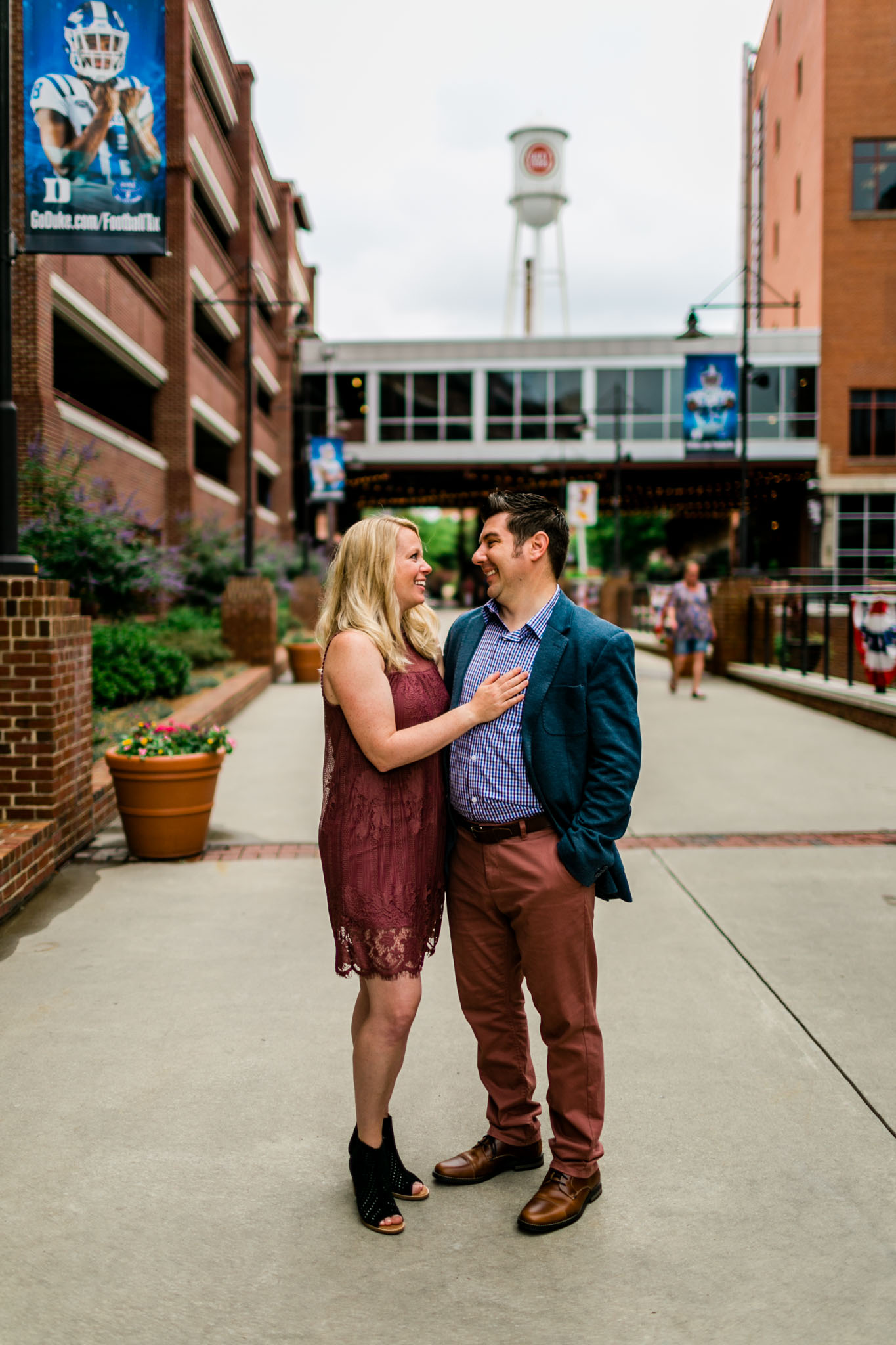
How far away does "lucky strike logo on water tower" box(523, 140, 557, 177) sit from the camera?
6153 centimetres

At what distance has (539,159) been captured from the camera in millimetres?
61656

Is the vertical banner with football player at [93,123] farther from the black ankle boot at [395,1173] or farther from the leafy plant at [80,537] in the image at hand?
the black ankle boot at [395,1173]

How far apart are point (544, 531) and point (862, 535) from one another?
136ft

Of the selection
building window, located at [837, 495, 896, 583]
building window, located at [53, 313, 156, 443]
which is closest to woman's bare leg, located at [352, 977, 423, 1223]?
building window, located at [53, 313, 156, 443]

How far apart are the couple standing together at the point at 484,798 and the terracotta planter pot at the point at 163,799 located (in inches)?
156

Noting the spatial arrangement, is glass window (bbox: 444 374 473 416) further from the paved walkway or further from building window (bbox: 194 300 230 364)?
the paved walkway

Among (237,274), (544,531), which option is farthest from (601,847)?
(237,274)

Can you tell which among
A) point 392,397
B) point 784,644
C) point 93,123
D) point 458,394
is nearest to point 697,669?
point 784,644

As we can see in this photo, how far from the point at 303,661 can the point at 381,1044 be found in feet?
50.9

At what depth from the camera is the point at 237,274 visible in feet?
115

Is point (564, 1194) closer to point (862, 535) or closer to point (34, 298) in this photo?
point (34, 298)

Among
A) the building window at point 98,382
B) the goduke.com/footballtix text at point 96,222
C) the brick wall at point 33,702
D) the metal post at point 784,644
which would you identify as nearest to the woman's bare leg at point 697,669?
the metal post at point 784,644

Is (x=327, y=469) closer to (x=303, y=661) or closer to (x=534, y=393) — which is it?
(x=534, y=393)

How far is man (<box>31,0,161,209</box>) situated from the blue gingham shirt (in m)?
6.34
